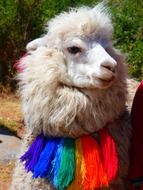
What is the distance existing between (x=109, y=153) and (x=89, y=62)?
16.3 inches

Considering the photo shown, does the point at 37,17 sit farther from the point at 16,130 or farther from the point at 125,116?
the point at 125,116

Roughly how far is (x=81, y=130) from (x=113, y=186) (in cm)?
31

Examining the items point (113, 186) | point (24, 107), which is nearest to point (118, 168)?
point (113, 186)

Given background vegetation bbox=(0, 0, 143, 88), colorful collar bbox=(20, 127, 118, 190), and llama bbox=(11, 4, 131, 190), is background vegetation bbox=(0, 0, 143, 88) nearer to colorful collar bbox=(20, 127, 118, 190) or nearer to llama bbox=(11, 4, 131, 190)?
llama bbox=(11, 4, 131, 190)

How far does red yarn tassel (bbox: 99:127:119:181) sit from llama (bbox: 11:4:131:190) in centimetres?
4

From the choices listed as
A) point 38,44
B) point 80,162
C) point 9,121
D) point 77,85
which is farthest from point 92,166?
point 9,121

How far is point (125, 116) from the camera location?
2660 millimetres

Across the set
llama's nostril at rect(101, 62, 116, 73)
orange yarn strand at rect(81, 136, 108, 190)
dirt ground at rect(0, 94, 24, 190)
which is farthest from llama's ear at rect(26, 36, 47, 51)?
dirt ground at rect(0, 94, 24, 190)

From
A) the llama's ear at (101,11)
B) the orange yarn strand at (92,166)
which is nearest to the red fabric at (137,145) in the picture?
the orange yarn strand at (92,166)

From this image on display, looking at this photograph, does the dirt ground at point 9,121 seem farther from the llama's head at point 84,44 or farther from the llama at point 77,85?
the llama's head at point 84,44

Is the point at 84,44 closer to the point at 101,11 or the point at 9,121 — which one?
the point at 101,11

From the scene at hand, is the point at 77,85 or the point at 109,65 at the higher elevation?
the point at 109,65

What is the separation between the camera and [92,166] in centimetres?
253

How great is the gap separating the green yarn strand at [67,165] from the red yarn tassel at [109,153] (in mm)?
137
